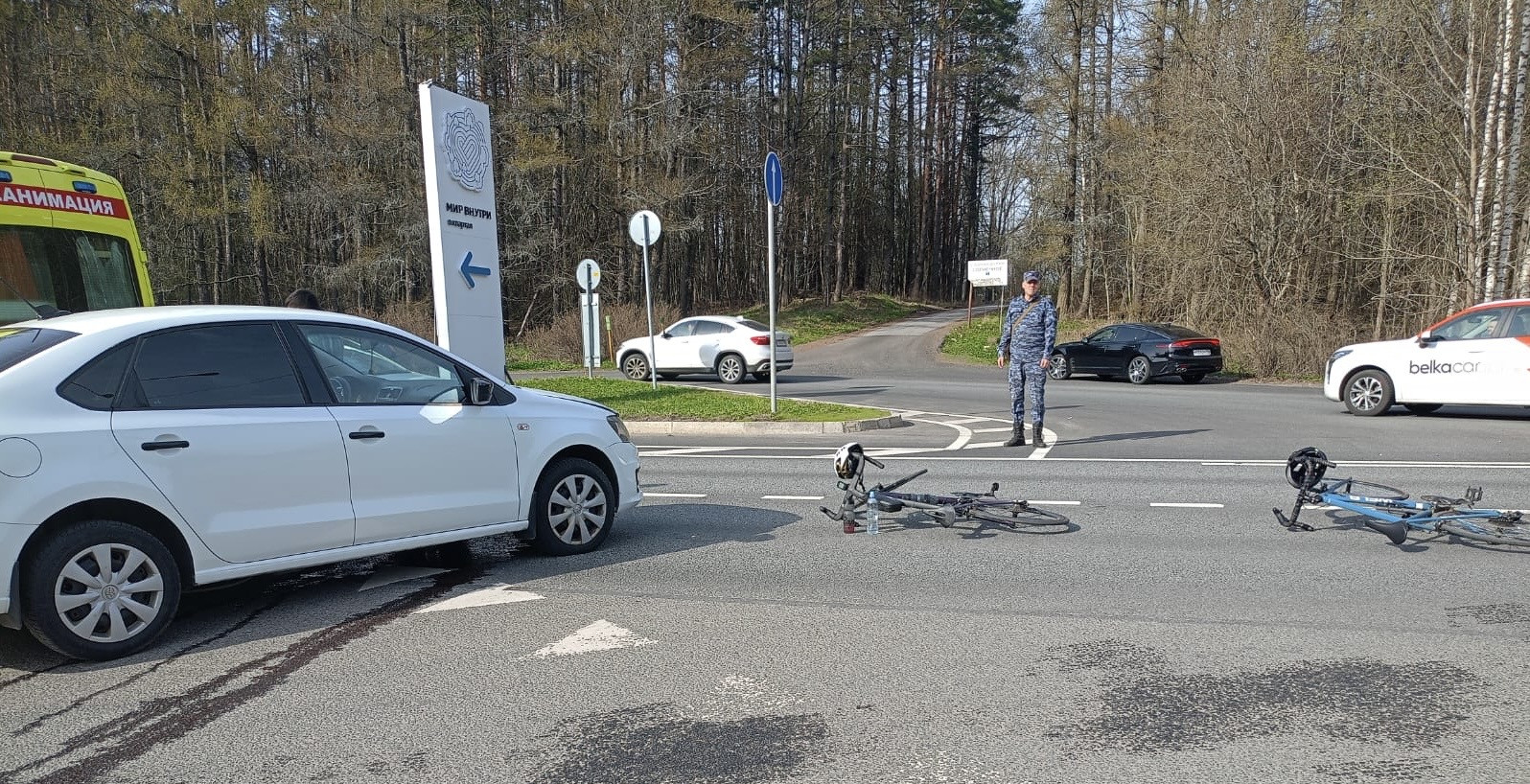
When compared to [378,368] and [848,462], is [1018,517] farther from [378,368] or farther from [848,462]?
[378,368]

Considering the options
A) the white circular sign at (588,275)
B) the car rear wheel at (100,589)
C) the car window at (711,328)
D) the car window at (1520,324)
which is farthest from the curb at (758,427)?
the car rear wheel at (100,589)

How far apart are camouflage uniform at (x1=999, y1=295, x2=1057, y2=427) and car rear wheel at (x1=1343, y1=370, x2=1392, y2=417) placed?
606 cm

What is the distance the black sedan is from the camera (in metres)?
22.8

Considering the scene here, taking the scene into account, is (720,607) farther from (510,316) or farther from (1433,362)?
(510,316)

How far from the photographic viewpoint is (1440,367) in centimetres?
1413

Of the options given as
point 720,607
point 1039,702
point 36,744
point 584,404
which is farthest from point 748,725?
point 584,404

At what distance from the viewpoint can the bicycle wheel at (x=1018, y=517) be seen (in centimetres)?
725

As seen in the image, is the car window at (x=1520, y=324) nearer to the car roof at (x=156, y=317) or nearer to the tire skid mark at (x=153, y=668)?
the car roof at (x=156, y=317)

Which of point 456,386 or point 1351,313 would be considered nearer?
point 456,386

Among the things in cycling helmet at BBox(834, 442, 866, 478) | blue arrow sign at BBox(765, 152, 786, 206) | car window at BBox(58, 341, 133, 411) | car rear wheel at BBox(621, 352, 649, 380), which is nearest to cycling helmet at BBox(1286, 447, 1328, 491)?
cycling helmet at BBox(834, 442, 866, 478)

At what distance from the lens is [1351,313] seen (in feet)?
87.9

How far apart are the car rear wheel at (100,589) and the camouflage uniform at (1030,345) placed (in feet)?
29.6

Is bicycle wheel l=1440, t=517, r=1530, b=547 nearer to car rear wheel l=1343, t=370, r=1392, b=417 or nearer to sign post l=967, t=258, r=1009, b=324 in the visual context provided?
car rear wheel l=1343, t=370, r=1392, b=417

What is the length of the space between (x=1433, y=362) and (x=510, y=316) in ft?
119
